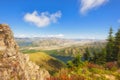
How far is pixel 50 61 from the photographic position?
627ft

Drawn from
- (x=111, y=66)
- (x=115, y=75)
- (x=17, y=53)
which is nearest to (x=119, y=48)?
(x=111, y=66)

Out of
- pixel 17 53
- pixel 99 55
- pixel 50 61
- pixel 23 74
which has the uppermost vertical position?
pixel 17 53

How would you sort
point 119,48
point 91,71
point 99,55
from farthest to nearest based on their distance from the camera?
1. point 99,55
2. point 119,48
3. point 91,71

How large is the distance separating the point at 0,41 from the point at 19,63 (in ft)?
7.01

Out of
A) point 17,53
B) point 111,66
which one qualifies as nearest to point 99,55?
point 111,66

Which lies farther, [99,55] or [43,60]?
[43,60]

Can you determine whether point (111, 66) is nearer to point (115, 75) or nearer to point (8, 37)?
point (115, 75)

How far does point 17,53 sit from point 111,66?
15.9 m

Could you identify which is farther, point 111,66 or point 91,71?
point 111,66

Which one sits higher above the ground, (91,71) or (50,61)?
(91,71)

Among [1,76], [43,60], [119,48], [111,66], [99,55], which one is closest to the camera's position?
[1,76]

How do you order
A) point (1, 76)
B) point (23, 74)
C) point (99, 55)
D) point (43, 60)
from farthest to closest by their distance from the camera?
point (43, 60) → point (99, 55) → point (23, 74) → point (1, 76)

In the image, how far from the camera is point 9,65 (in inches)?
445

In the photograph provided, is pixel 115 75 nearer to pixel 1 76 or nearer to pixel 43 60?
pixel 1 76
